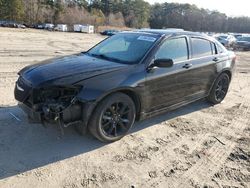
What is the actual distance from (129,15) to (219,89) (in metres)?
111

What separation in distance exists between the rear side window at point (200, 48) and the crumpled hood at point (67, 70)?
6.23 ft

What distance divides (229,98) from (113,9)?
112961 millimetres

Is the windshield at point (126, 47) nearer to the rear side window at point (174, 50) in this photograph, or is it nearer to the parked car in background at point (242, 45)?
the rear side window at point (174, 50)

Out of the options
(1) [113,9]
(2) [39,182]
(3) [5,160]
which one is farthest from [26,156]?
(1) [113,9]

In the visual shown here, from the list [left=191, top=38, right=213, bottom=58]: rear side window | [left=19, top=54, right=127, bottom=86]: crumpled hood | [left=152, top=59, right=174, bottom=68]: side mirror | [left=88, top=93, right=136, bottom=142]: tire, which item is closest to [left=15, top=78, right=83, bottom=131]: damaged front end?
[left=19, top=54, right=127, bottom=86]: crumpled hood

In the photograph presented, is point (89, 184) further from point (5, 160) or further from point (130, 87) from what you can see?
point (130, 87)

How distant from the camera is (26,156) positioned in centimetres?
420

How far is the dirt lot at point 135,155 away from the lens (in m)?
3.83

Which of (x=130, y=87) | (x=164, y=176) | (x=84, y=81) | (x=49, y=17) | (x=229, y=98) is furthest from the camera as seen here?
(x=49, y=17)

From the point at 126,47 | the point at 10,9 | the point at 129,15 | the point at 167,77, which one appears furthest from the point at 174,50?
the point at 129,15

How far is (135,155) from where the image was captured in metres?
4.47

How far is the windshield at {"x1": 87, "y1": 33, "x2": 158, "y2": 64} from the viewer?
514 centimetres

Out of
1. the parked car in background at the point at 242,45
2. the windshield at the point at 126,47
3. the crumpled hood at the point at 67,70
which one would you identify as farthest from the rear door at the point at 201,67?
the parked car in background at the point at 242,45

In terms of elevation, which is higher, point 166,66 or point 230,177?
point 166,66
